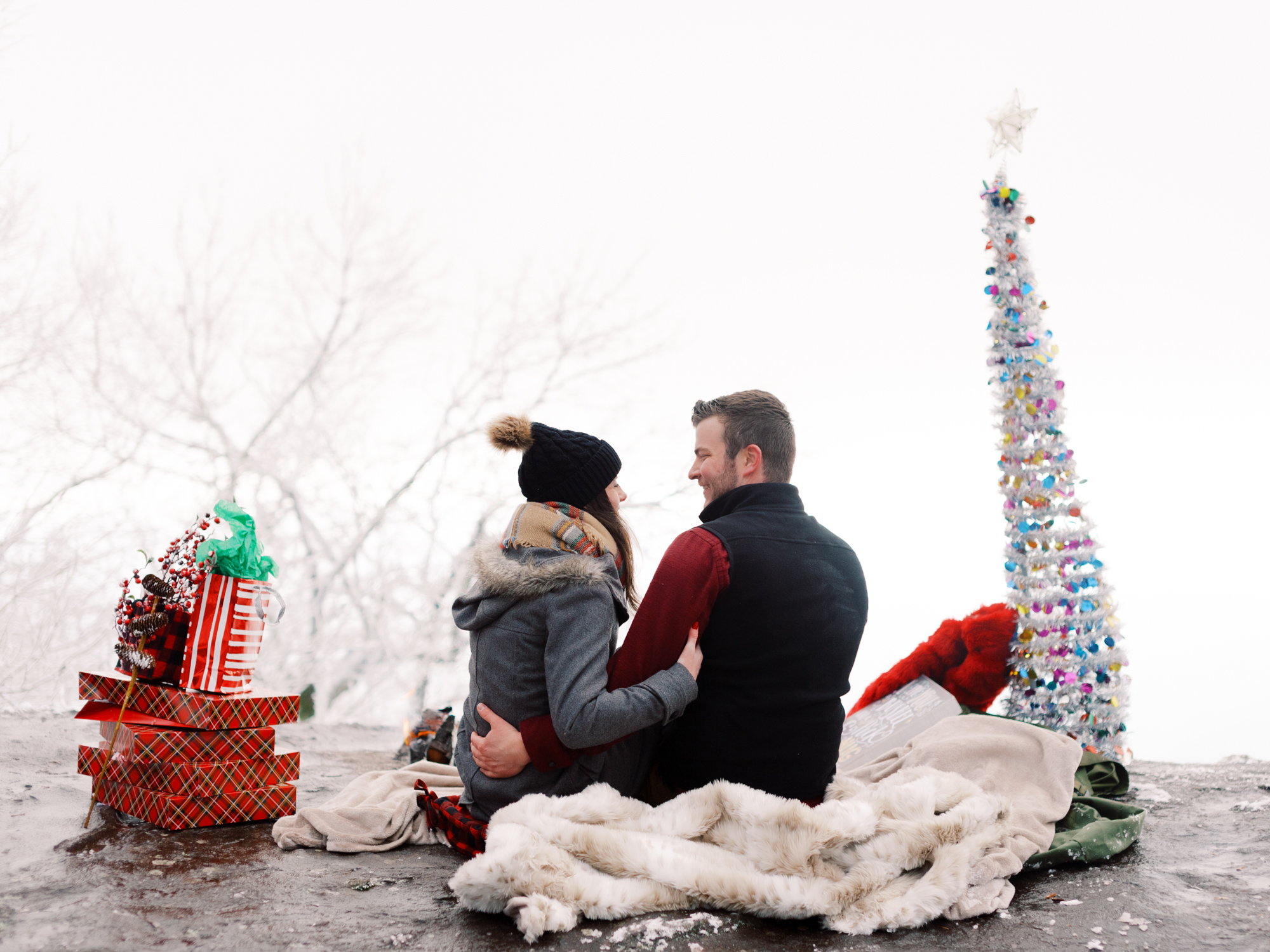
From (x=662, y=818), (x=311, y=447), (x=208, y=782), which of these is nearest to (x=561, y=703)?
(x=662, y=818)

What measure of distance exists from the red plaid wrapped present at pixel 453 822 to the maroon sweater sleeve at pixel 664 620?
275mm

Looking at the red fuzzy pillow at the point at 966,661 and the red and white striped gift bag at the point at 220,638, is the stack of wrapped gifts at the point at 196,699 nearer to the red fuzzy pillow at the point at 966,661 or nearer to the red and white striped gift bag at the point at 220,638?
the red and white striped gift bag at the point at 220,638

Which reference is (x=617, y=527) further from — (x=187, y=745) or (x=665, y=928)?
(x=187, y=745)

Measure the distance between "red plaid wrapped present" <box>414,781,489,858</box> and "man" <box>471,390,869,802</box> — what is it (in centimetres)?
22

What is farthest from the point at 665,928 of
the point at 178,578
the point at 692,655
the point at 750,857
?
the point at 178,578

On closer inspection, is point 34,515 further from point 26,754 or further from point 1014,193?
point 1014,193

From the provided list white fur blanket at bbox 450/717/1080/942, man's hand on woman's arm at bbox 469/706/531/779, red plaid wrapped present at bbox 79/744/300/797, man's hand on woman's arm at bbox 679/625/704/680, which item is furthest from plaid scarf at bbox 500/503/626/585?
red plaid wrapped present at bbox 79/744/300/797

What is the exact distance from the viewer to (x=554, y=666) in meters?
2.07

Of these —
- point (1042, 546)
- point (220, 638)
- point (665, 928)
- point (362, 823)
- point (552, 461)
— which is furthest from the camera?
point (1042, 546)

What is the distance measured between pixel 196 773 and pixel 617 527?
1.44 m

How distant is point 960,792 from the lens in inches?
90.7

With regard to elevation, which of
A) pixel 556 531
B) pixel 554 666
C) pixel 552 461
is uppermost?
pixel 552 461

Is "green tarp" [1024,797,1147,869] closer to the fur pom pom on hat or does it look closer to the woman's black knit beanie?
the woman's black knit beanie

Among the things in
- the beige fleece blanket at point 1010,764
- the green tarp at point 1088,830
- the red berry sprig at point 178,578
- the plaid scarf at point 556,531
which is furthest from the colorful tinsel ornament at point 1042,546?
the red berry sprig at point 178,578
